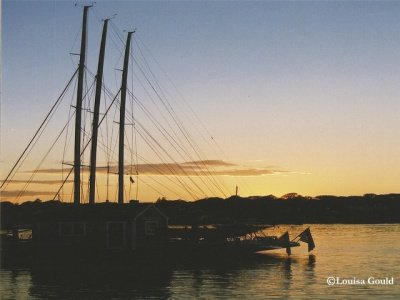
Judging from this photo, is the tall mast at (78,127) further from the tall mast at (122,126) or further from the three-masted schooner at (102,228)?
the tall mast at (122,126)

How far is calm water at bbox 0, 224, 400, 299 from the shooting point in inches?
1427

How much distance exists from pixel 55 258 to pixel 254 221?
2527 cm

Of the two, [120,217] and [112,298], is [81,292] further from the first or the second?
[120,217]

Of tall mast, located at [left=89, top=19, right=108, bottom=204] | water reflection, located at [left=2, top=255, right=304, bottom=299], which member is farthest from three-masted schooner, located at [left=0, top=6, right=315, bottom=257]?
water reflection, located at [left=2, top=255, right=304, bottom=299]

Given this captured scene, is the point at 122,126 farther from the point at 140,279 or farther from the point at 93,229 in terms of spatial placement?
the point at 140,279

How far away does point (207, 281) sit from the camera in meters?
42.3

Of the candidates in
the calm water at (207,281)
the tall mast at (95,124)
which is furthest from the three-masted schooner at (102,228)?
the calm water at (207,281)

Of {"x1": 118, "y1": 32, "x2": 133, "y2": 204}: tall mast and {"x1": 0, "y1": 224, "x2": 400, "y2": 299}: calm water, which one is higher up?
{"x1": 118, "y1": 32, "x2": 133, "y2": 204}: tall mast

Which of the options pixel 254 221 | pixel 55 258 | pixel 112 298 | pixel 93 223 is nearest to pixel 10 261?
pixel 55 258

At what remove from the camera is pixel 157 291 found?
37.2 m

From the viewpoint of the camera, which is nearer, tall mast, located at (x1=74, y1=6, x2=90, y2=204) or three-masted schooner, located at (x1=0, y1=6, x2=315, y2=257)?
three-masted schooner, located at (x1=0, y1=6, x2=315, y2=257)

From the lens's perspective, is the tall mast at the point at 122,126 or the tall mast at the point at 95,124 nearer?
the tall mast at the point at 95,124

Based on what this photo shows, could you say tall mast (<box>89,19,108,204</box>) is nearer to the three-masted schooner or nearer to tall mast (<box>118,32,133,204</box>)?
the three-masted schooner

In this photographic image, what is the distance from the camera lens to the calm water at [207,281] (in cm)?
3625
